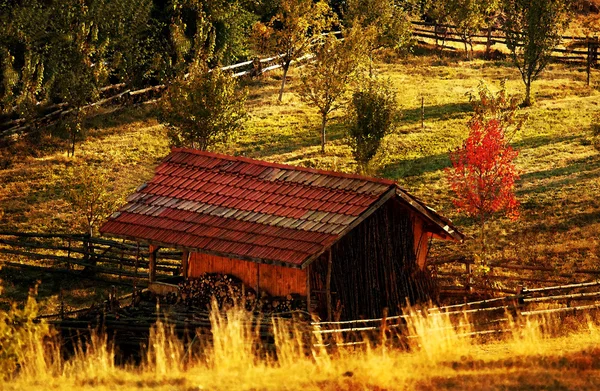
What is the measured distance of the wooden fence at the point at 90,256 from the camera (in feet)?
119

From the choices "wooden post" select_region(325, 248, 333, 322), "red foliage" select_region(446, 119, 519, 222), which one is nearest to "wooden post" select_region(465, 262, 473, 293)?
"red foliage" select_region(446, 119, 519, 222)

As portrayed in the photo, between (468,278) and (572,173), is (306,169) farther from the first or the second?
(572,173)

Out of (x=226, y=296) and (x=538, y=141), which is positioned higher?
(x=538, y=141)

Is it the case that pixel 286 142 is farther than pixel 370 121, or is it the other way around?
pixel 286 142

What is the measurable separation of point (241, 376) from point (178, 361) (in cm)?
202

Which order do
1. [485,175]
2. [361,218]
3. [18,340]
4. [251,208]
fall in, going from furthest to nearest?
1. [485,175]
2. [251,208]
3. [361,218]
4. [18,340]

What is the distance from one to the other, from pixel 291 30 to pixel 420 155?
13099 millimetres

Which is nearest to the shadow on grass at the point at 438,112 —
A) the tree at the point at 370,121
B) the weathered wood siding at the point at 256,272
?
the tree at the point at 370,121

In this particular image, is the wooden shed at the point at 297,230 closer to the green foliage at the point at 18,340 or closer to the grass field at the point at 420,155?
the green foliage at the point at 18,340

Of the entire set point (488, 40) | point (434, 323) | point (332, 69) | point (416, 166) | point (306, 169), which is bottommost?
point (434, 323)

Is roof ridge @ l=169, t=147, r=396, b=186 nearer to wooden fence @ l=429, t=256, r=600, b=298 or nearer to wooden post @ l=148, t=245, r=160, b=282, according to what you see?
wooden post @ l=148, t=245, r=160, b=282

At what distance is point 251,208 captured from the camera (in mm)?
26750

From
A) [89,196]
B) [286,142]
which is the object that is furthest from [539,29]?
[89,196]

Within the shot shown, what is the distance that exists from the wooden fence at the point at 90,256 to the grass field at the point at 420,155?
1.96 metres
